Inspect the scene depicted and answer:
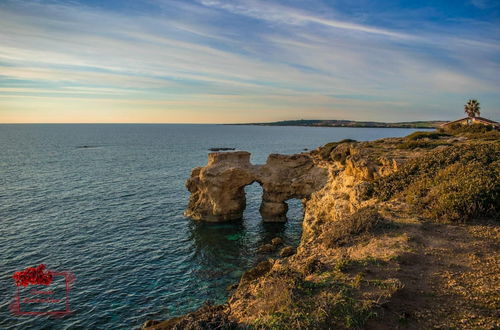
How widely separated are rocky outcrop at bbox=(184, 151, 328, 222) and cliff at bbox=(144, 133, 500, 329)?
45.1 ft

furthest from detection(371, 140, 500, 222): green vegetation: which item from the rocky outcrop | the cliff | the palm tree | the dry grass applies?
the palm tree

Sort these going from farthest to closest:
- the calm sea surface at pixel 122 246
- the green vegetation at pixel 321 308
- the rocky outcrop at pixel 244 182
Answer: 1. the rocky outcrop at pixel 244 182
2. the calm sea surface at pixel 122 246
3. the green vegetation at pixel 321 308

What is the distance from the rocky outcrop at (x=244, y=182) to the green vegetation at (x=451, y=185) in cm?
1633

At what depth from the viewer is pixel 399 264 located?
441 inches

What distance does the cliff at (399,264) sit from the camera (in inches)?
345

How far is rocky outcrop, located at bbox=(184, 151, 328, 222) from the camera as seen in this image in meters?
37.6

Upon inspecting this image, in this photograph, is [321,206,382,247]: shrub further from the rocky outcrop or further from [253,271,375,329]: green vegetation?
the rocky outcrop

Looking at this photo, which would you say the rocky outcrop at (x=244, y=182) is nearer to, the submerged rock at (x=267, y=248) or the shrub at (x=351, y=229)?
the submerged rock at (x=267, y=248)

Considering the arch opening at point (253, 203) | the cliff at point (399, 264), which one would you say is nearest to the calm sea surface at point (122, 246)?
the arch opening at point (253, 203)

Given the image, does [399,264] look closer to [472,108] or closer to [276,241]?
[276,241]

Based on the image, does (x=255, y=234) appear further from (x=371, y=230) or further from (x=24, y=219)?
(x=24, y=219)

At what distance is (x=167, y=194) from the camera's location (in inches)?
1909

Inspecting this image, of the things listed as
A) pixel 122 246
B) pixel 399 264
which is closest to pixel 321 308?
pixel 399 264

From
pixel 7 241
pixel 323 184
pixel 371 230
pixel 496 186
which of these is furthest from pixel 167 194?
pixel 496 186
